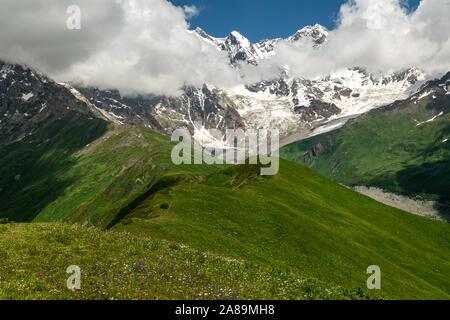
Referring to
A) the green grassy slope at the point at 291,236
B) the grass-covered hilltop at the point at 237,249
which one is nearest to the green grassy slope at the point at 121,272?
the grass-covered hilltop at the point at 237,249

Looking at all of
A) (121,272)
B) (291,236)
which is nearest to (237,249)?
(291,236)

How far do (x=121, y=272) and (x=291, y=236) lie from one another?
4049cm

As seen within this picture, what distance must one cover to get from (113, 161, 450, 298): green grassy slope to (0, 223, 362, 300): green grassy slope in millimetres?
18937

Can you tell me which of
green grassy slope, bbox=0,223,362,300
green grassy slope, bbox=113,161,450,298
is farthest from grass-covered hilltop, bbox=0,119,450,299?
green grassy slope, bbox=113,161,450,298

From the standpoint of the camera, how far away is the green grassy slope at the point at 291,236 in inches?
1804

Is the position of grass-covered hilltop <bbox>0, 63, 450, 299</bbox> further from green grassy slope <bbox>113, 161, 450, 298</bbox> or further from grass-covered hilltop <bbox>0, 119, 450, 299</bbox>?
green grassy slope <bbox>113, 161, 450, 298</bbox>

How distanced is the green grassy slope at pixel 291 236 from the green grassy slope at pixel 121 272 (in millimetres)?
18937

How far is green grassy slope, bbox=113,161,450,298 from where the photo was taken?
4581 cm

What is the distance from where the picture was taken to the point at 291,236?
5472 centimetres

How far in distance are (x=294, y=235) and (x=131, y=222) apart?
2634 centimetres

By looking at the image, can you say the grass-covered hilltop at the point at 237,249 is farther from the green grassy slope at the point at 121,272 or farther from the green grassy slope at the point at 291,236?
the green grassy slope at the point at 291,236

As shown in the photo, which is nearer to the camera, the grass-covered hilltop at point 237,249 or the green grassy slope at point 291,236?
the grass-covered hilltop at point 237,249
